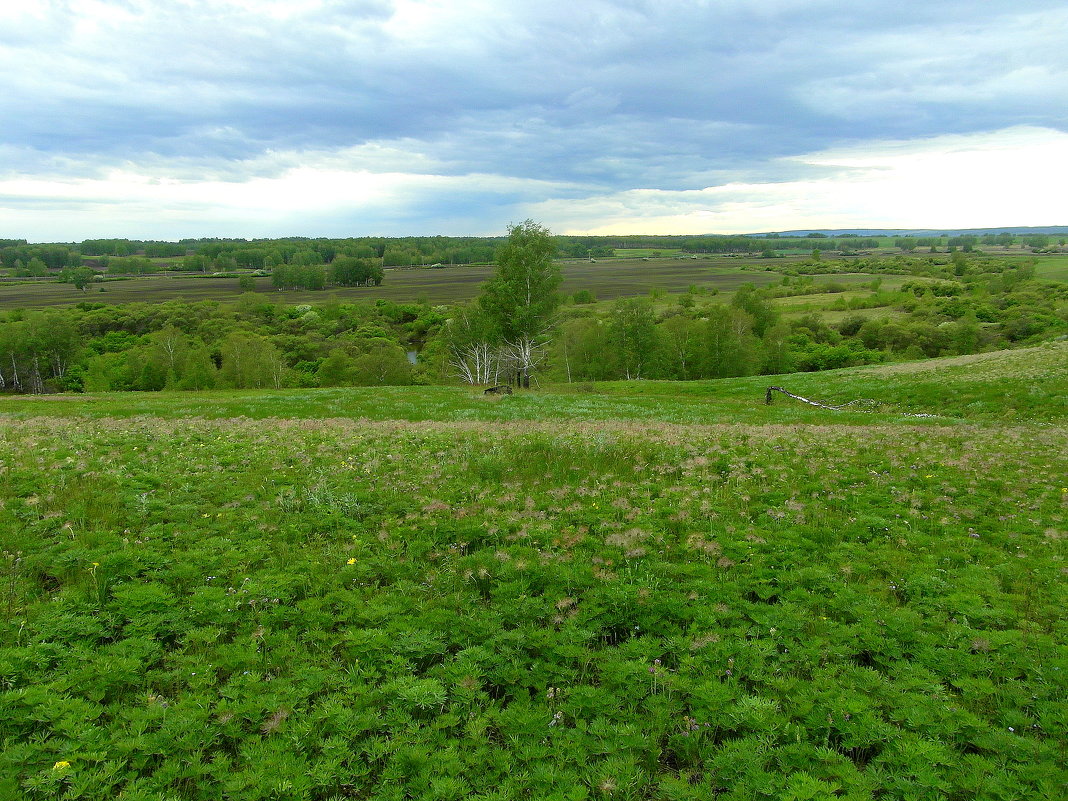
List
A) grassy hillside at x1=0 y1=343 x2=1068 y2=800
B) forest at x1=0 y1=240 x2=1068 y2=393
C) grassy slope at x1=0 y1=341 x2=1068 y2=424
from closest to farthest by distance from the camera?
1. grassy hillside at x1=0 y1=343 x2=1068 y2=800
2. grassy slope at x1=0 y1=341 x2=1068 y2=424
3. forest at x1=0 y1=240 x2=1068 y2=393

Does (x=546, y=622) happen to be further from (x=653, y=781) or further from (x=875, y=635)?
(x=875, y=635)

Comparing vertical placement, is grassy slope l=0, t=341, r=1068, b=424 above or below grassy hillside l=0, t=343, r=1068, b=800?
below

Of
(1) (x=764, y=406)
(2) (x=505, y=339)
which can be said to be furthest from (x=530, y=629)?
(2) (x=505, y=339)

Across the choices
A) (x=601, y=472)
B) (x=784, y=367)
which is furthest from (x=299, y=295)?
(x=601, y=472)

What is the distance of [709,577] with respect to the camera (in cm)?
770

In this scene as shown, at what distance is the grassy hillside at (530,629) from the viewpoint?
470 centimetres

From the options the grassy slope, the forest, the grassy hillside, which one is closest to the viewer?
the grassy hillside

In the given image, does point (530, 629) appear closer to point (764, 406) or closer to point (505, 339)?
point (764, 406)

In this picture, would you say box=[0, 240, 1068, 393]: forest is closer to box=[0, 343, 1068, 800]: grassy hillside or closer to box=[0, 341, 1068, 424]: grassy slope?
box=[0, 341, 1068, 424]: grassy slope

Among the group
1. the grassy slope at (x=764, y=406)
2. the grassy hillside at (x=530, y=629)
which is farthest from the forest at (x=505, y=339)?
the grassy hillside at (x=530, y=629)

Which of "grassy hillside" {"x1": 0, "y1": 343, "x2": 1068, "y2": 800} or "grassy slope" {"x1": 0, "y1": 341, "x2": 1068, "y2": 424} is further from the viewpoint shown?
"grassy slope" {"x1": 0, "y1": 341, "x2": 1068, "y2": 424}

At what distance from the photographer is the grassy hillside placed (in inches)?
185

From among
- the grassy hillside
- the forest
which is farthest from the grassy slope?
the forest

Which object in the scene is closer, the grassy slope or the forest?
the grassy slope
